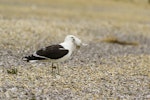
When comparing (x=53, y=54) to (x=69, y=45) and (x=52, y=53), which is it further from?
(x=69, y=45)

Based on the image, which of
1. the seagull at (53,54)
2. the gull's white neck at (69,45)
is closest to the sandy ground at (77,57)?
the seagull at (53,54)

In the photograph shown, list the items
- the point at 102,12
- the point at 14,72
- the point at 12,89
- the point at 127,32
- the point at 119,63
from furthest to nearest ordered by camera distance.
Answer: the point at 102,12, the point at 127,32, the point at 119,63, the point at 14,72, the point at 12,89

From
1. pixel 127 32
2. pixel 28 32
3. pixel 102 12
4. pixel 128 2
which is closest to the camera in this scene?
pixel 28 32

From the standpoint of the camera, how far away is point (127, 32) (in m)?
23.1

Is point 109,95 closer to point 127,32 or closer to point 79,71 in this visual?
point 79,71

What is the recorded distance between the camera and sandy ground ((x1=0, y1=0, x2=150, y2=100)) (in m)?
9.16

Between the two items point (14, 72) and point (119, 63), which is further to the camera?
point (119, 63)

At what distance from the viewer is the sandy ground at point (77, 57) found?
30.1 ft

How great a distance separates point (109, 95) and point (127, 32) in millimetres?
14140

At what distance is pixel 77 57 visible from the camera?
1397 centimetres

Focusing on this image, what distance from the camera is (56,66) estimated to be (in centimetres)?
1128

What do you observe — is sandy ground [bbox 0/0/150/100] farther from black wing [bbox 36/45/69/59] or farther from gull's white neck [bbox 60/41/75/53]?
gull's white neck [bbox 60/41/75/53]

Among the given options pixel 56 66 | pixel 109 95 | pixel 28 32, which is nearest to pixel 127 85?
pixel 109 95

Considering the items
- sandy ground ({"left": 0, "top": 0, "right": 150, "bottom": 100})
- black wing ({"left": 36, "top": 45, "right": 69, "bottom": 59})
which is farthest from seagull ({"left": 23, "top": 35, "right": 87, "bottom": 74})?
sandy ground ({"left": 0, "top": 0, "right": 150, "bottom": 100})
